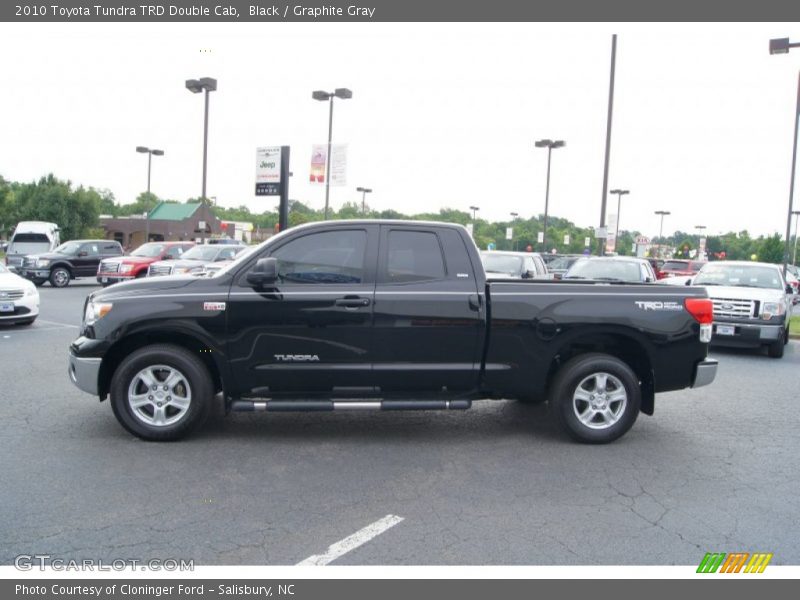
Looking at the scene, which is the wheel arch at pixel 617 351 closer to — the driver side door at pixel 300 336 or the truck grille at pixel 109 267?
the driver side door at pixel 300 336

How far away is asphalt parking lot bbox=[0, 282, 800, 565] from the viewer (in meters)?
4.10

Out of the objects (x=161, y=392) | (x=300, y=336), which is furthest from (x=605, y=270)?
(x=161, y=392)

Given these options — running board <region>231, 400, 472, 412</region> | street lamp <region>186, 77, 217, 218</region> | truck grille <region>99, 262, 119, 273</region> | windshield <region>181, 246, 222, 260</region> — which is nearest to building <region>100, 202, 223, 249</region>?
street lamp <region>186, 77, 217, 218</region>

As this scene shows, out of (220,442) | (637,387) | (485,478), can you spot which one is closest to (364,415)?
(220,442)

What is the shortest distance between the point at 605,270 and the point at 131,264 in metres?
15.1

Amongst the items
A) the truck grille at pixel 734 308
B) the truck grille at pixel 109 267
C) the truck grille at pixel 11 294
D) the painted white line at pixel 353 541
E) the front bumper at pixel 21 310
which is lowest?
the painted white line at pixel 353 541

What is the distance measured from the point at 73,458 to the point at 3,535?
152 centimetres

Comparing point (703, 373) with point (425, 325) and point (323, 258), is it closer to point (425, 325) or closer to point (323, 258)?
point (425, 325)

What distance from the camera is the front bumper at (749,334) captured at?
12211 millimetres

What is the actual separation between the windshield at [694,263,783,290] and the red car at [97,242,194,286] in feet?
54.7

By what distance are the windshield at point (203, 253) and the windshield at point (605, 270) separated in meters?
11.6

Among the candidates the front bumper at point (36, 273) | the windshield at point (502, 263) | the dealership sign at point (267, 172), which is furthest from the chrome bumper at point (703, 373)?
the front bumper at point (36, 273)

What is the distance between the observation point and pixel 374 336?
608 cm

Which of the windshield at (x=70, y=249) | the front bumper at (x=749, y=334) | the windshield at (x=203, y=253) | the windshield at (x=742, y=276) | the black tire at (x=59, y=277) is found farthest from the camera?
the windshield at (x=70, y=249)
